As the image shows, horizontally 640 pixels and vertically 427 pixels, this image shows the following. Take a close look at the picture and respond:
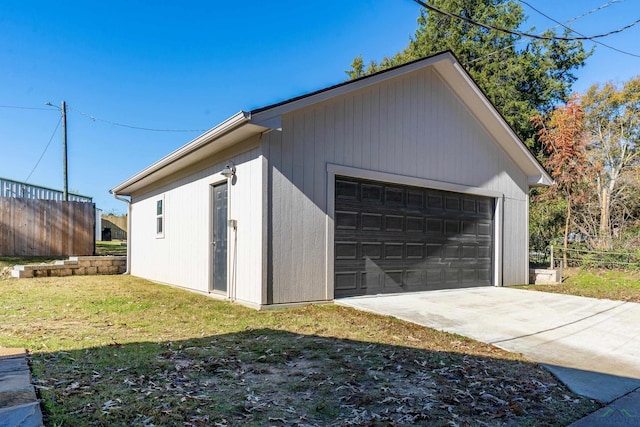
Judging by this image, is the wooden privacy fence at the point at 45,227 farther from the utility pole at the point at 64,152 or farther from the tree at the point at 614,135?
the tree at the point at 614,135

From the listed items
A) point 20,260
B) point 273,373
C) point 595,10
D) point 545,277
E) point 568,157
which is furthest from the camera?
point 568,157

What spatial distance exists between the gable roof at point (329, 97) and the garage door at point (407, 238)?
1495mm

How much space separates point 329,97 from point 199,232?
154 inches

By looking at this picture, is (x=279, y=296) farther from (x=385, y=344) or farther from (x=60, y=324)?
(x=60, y=324)

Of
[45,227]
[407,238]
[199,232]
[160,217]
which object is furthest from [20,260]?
[407,238]

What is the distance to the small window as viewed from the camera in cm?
1032

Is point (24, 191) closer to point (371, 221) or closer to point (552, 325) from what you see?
point (371, 221)

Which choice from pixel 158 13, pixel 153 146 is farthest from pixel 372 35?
pixel 153 146

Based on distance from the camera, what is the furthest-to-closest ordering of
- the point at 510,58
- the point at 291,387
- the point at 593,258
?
1. the point at 510,58
2. the point at 593,258
3. the point at 291,387

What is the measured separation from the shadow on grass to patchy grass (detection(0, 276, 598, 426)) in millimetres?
10

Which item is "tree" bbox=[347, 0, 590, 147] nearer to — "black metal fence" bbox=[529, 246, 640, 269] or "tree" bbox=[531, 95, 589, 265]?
"tree" bbox=[531, 95, 589, 265]

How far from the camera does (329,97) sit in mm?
6316

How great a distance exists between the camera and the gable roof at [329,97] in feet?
18.5

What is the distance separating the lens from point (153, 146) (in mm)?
20875
